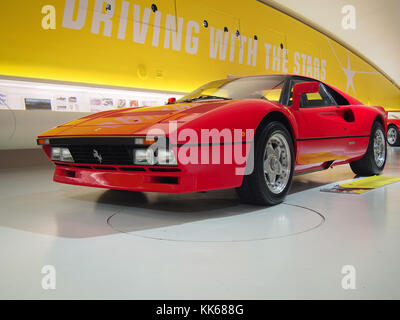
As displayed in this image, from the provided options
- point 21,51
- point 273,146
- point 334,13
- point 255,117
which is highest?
point 334,13

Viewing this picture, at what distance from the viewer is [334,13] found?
993 cm

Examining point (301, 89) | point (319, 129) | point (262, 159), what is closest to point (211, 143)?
point (262, 159)

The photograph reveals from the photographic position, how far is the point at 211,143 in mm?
2074

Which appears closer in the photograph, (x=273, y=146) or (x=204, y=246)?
(x=204, y=246)

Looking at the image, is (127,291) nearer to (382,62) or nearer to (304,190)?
(304,190)

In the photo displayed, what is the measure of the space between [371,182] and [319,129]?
0.90 m

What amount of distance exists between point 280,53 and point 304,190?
709cm

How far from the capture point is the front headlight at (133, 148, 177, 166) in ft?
6.56

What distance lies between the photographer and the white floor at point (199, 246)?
1.23 metres

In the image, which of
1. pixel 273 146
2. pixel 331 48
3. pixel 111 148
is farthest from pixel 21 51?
pixel 331 48

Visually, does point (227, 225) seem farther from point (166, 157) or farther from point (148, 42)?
point (148, 42)

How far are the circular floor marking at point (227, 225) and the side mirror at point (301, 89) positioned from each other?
0.82m

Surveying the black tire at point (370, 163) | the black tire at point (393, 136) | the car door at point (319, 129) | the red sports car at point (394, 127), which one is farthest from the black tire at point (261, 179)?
the black tire at point (393, 136)

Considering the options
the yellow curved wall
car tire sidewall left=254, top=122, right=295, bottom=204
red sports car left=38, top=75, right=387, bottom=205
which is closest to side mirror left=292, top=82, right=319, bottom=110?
red sports car left=38, top=75, right=387, bottom=205
